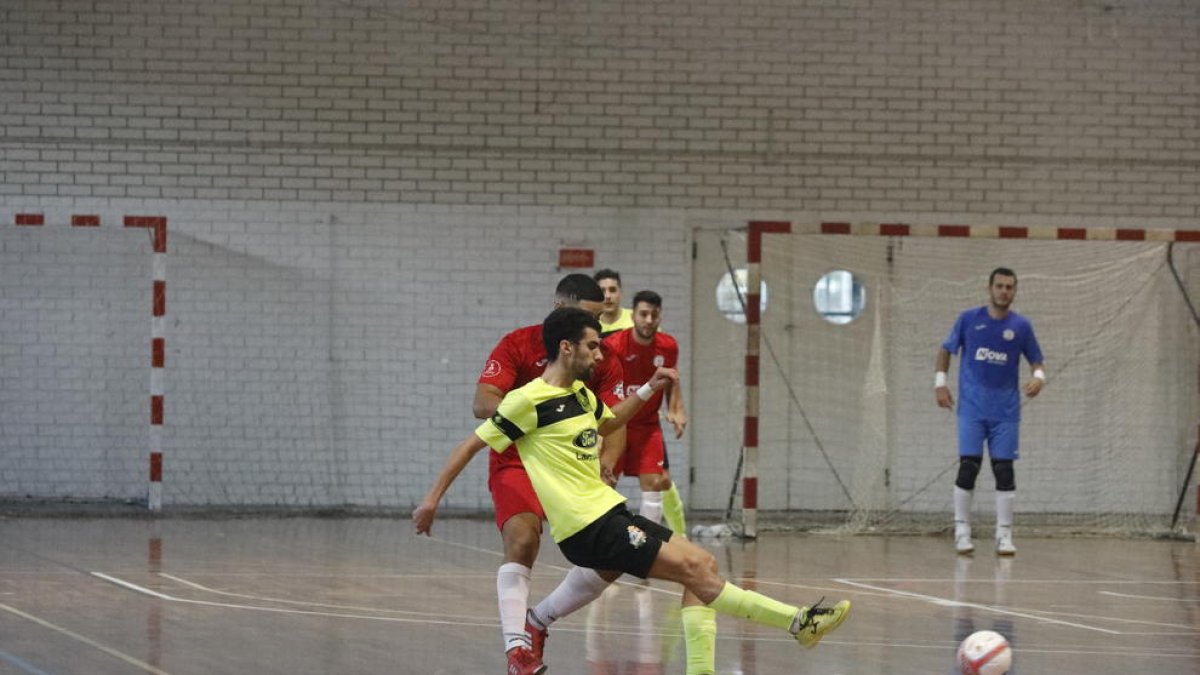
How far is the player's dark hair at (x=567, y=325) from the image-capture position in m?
7.37

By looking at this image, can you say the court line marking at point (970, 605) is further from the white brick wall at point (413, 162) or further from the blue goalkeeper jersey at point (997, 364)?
the white brick wall at point (413, 162)

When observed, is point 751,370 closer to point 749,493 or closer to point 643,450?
point 749,493

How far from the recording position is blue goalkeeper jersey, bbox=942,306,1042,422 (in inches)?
575

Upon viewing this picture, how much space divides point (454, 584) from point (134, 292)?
712 centimetres

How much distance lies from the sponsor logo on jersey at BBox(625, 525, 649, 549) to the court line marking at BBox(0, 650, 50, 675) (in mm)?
2851

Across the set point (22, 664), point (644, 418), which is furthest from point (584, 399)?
point (644, 418)

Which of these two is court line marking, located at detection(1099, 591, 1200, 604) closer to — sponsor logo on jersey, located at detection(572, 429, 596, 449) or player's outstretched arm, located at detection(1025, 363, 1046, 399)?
player's outstretched arm, located at detection(1025, 363, 1046, 399)

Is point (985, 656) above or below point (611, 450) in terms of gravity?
below

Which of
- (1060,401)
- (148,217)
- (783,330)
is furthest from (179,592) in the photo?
(1060,401)

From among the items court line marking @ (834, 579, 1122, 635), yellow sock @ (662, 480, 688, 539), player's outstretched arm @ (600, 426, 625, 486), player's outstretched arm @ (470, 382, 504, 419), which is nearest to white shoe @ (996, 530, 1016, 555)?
court line marking @ (834, 579, 1122, 635)

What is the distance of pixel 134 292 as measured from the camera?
17.5 m

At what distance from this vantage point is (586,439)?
7414 millimetres

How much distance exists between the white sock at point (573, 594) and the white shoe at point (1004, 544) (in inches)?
290

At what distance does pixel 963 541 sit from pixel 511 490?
24.7ft
